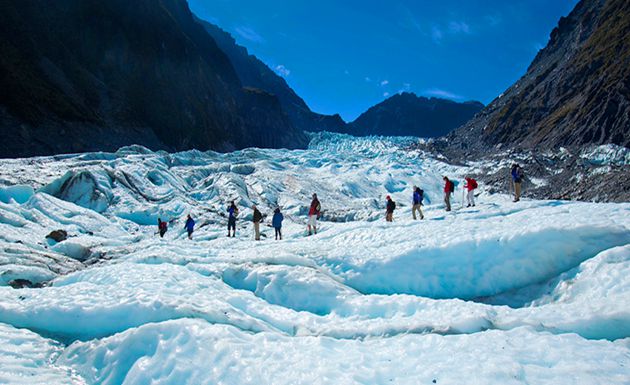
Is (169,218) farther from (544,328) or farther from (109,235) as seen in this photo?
(544,328)

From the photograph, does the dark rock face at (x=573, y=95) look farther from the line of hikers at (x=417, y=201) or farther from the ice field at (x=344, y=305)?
the ice field at (x=344, y=305)

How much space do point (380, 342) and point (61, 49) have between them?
8412 cm

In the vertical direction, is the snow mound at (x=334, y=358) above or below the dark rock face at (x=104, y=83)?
below

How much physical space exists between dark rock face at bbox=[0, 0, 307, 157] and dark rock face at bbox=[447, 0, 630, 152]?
258 ft

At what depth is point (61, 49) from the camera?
70.6 m

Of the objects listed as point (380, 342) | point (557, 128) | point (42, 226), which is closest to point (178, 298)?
point (380, 342)

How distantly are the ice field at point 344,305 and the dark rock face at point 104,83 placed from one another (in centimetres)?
4503

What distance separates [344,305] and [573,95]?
114321mm

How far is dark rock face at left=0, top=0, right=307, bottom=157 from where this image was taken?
5672 centimetres

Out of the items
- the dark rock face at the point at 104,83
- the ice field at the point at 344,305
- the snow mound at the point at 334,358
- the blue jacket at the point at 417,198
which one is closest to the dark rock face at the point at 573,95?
the blue jacket at the point at 417,198

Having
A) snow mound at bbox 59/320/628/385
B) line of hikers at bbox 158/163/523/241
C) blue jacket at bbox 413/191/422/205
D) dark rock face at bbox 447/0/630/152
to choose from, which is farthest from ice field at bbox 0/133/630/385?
dark rock face at bbox 447/0/630/152

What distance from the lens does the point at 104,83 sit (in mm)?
77562

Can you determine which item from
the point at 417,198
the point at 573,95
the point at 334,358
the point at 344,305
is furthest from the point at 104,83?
the point at 573,95

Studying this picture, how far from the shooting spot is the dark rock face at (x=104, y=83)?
56.7 metres
